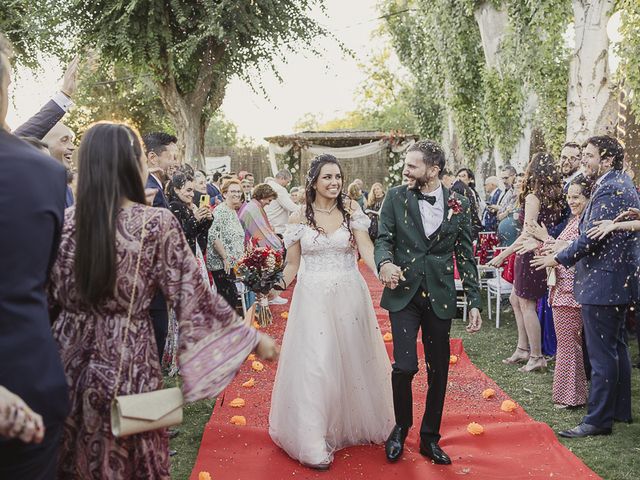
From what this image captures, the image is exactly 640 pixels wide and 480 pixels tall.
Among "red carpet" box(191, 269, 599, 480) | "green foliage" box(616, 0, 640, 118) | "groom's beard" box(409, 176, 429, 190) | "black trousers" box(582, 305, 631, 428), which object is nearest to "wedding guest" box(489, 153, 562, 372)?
"black trousers" box(582, 305, 631, 428)

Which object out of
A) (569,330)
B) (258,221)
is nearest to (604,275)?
(569,330)

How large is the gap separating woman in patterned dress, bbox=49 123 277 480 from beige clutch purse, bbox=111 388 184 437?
0.09 metres

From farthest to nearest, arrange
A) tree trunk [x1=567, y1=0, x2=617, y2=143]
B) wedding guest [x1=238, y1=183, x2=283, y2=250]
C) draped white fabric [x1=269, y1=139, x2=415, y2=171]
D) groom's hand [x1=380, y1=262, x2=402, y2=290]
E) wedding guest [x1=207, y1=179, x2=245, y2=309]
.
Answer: draped white fabric [x1=269, y1=139, x2=415, y2=171] < wedding guest [x1=238, y1=183, x2=283, y2=250] < tree trunk [x1=567, y1=0, x2=617, y2=143] < wedding guest [x1=207, y1=179, x2=245, y2=309] < groom's hand [x1=380, y1=262, x2=402, y2=290]

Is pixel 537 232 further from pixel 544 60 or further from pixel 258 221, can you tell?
pixel 544 60

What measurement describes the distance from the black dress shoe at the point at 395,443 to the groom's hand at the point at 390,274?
1.09 metres

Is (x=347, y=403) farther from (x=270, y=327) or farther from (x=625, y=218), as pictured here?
(x=270, y=327)

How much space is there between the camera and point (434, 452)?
15.3ft

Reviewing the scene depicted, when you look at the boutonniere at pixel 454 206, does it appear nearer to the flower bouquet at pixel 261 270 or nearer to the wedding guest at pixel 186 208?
the flower bouquet at pixel 261 270

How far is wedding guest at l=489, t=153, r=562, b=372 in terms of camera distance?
21.0 ft

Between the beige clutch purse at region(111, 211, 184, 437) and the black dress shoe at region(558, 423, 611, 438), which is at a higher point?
the beige clutch purse at region(111, 211, 184, 437)

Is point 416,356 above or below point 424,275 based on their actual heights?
below

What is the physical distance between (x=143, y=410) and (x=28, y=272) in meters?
0.69

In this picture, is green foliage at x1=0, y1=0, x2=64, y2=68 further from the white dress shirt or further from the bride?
the white dress shirt

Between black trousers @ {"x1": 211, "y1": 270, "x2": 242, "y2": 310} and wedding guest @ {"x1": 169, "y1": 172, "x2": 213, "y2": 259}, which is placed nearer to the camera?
wedding guest @ {"x1": 169, "y1": 172, "x2": 213, "y2": 259}
